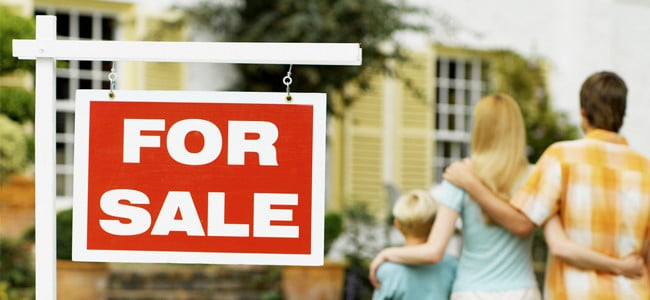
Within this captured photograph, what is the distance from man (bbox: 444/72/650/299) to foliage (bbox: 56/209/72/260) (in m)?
5.37

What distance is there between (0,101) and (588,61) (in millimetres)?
7537

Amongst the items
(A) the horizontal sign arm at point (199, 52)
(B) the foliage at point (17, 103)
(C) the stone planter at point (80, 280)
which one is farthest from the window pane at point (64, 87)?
(A) the horizontal sign arm at point (199, 52)

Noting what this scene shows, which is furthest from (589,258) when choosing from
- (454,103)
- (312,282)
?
(454,103)

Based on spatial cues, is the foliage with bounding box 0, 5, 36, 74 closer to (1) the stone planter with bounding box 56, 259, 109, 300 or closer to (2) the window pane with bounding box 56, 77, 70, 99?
(1) the stone planter with bounding box 56, 259, 109, 300

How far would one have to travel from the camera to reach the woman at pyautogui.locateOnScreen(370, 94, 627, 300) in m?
3.64

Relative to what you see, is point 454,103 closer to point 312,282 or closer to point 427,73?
point 427,73

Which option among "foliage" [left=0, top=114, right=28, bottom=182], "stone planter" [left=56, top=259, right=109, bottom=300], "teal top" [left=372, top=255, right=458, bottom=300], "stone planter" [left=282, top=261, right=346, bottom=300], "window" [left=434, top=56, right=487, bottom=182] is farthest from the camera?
"window" [left=434, top=56, right=487, bottom=182]

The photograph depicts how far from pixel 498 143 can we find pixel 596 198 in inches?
15.1

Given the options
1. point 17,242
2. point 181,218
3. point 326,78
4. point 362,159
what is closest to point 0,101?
point 17,242

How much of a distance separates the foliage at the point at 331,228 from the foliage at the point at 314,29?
135 centimetres

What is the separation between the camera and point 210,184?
250 centimetres

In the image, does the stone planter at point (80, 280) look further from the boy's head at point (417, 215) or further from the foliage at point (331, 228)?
the boy's head at point (417, 215)

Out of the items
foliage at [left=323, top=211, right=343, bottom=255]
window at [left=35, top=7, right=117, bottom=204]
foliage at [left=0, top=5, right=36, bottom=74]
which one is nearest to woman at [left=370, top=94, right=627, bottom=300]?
foliage at [left=0, top=5, right=36, bottom=74]

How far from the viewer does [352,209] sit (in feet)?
33.3
